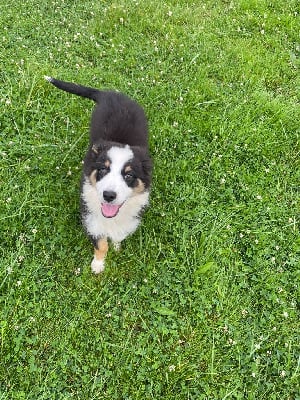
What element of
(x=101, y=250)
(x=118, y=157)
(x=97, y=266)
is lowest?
(x=97, y=266)

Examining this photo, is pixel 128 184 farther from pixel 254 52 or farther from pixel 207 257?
pixel 254 52

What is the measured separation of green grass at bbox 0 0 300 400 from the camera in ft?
11.1

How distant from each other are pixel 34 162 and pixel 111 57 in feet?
6.56

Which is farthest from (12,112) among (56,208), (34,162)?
(56,208)

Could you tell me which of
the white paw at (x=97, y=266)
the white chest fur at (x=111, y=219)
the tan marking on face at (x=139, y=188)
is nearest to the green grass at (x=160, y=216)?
the white paw at (x=97, y=266)

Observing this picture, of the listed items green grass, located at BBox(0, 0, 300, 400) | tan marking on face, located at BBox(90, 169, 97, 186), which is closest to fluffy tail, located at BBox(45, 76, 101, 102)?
green grass, located at BBox(0, 0, 300, 400)

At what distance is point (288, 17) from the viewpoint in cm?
645

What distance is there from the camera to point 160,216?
426cm

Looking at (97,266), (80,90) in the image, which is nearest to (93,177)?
(97,266)

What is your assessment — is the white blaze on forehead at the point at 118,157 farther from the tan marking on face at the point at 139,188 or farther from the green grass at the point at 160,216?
the green grass at the point at 160,216

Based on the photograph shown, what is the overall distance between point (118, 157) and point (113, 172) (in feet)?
0.40

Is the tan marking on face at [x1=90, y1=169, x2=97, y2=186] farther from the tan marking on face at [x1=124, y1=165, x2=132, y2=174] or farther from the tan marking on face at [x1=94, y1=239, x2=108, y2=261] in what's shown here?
the tan marking on face at [x1=94, y1=239, x2=108, y2=261]

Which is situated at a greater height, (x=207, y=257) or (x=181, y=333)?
(x=207, y=257)

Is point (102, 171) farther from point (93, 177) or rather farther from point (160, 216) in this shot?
point (160, 216)
